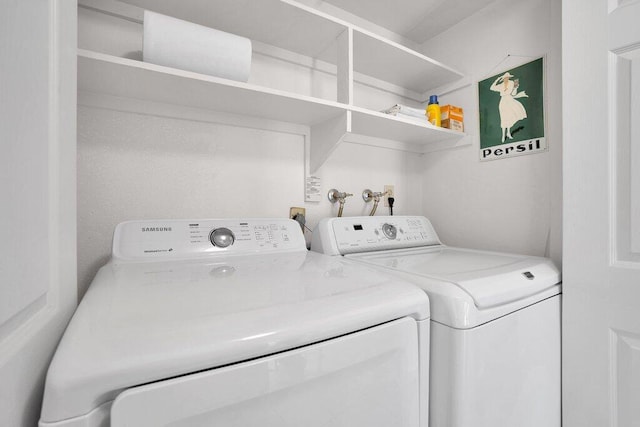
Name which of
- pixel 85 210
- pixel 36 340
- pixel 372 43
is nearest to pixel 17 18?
pixel 36 340

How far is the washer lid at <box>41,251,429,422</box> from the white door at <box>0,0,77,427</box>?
0.05 meters

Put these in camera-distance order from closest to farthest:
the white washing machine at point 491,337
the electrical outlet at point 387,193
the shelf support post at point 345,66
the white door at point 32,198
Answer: the white door at point 32,198 < the white washing machine at point 491,337 < the shelf support post at point 345,66 < the electrical outlet at point 387,193

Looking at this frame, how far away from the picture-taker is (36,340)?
0.42 metres

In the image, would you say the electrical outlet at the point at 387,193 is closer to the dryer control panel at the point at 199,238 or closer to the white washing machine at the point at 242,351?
the dryer control panel at the point at 199,238

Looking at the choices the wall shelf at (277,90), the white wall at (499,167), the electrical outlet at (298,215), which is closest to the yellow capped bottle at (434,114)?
the wall shelf at (277,90)

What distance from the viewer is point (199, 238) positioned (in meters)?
1.03

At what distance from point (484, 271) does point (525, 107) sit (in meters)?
0.98

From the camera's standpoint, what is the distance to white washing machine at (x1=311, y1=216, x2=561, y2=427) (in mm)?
680

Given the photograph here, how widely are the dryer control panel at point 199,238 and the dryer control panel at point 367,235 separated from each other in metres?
0.12

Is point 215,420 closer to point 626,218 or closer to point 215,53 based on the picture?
point 215,53

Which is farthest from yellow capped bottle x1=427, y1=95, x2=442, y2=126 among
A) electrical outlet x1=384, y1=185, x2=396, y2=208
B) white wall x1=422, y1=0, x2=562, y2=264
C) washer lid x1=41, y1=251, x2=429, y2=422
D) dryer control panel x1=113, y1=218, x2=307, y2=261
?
washer lid x1=41, y1=251, x2=429, y2=422

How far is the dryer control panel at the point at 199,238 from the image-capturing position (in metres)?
0.95

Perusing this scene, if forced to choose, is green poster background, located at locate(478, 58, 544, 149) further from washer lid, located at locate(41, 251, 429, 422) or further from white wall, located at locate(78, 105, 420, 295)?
washer lid, located at locate(41, 251, 429, 422)

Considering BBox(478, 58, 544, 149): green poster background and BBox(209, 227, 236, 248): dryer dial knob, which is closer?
BBox(209, 227, 236, 248): dryer dial knob
